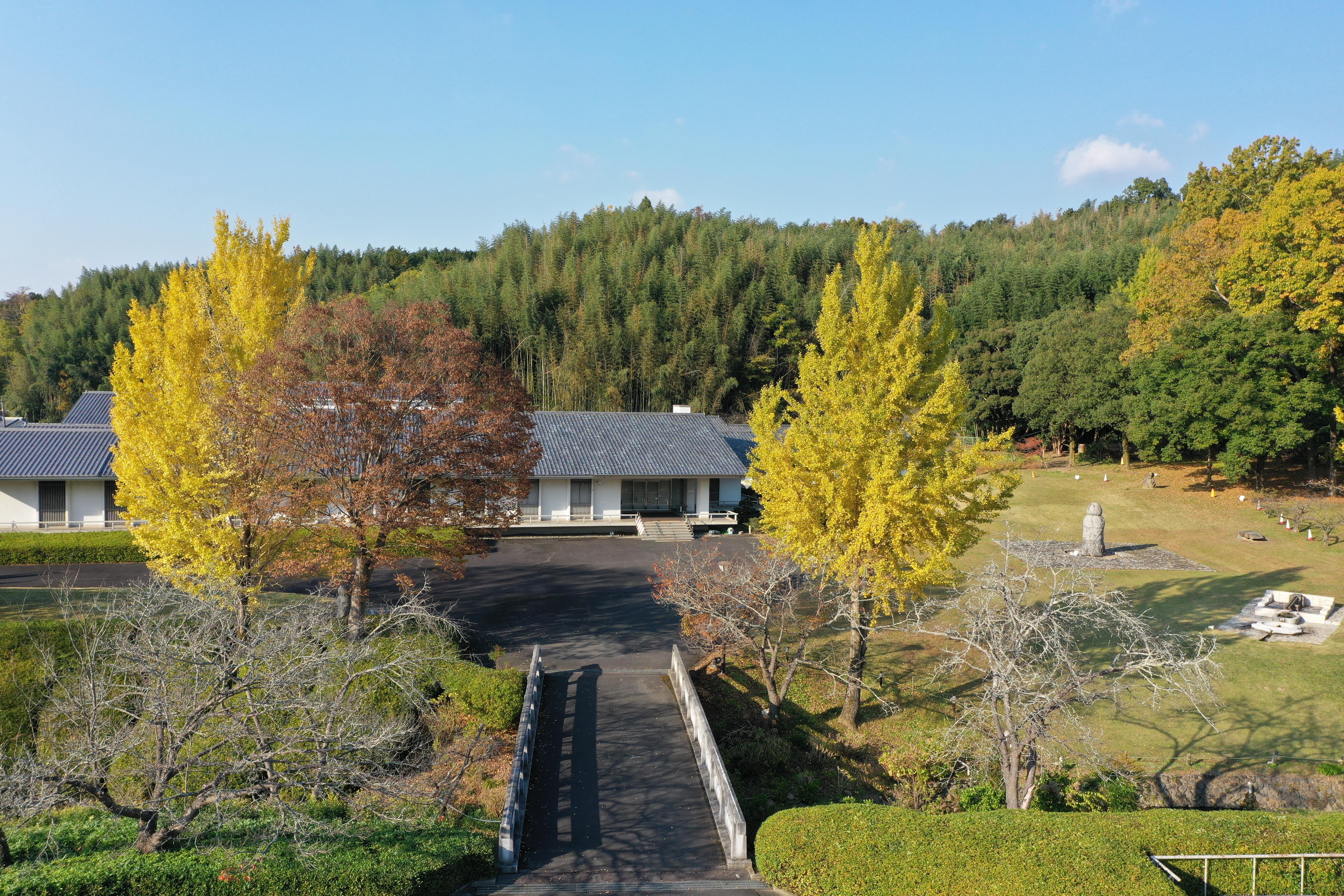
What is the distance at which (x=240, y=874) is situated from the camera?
7.90 meters

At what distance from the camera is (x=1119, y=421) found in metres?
37.2

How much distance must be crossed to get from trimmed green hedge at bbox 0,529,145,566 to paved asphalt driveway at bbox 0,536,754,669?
0.70 feet

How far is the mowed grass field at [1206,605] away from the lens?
519 inches

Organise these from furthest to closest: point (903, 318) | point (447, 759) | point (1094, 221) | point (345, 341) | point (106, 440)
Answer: point (1094, 221) → point (106, 440) → point (345, 341) → point (903, 318) → point (447, 759)

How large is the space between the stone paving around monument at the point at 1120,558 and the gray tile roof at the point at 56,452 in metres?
29.9

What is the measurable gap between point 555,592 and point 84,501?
17.8m

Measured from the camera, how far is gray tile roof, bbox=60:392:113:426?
3181 centimetres

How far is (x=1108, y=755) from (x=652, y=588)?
485 inches

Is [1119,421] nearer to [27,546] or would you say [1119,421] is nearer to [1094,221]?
[27,546]

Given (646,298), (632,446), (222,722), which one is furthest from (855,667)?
(646,298)

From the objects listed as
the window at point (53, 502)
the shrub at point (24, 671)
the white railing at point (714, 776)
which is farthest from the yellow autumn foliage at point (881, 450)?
the window at point (53, 502)

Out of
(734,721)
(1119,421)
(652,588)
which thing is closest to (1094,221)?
(1119,421)

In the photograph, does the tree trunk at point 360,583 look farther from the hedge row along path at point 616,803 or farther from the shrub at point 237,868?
the shrub at point 237,868

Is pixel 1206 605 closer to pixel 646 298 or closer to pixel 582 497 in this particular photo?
pixel 582 497
